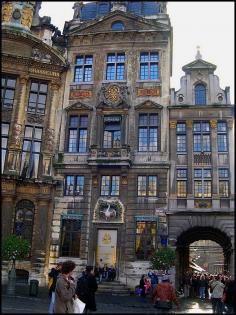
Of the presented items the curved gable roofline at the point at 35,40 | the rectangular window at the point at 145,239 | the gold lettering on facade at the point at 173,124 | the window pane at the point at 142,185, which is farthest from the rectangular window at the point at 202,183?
the curved gable roofline at the point at 35,40

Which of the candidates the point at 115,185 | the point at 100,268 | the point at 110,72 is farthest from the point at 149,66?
the point at 100,268

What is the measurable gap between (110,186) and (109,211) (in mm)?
1843

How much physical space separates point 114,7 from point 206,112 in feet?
39.4

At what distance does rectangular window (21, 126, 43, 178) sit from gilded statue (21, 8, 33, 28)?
28.0ft

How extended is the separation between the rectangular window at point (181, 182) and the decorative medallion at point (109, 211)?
413 centimetres

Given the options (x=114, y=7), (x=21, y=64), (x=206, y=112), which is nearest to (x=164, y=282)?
(x=206, y=112)

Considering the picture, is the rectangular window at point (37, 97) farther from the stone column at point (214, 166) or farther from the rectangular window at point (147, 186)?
the stone column at point (214, 166)

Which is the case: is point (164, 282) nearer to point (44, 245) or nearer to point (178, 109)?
point (44, 245)

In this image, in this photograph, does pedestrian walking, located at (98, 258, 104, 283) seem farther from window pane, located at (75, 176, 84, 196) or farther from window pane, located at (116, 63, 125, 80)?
window pane, located at (116, 63, 125, 80)

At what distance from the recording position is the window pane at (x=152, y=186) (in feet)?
90.3

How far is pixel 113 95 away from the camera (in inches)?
1178

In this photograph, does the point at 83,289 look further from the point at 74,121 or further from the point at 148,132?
the point at 74,121

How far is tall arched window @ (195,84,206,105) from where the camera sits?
2919cm

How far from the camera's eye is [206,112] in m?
28.6
